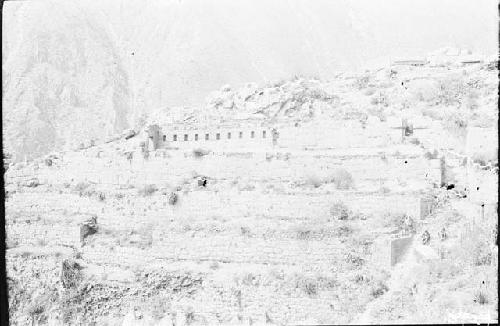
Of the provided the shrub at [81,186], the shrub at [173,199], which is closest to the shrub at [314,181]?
the shrub at [173,199]

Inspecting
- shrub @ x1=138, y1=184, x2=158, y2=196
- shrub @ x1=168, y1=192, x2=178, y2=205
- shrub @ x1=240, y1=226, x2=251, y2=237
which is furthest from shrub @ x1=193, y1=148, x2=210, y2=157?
shrub @ x1=240, y1=226, x2=251, y2=237

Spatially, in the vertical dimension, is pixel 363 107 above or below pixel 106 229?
above

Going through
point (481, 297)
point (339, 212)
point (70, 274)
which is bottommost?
point (70, 274)

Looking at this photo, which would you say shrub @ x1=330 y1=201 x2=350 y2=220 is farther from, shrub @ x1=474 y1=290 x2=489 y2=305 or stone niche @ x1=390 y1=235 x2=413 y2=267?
shrub @ x1=474 y1=290 x2=489 y2=305

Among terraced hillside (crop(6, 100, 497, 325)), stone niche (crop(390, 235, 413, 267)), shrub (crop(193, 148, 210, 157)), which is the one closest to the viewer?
terraced hillside (crop(6, 100, 497, 325))

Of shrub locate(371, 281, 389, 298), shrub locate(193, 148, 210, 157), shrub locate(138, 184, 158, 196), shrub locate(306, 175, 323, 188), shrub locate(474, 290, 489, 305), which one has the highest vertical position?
shrub locate(193, 148, 210, 157)

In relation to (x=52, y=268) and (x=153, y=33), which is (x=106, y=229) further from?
(x=153, y=33)

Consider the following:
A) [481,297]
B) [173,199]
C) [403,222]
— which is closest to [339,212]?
[403,222]

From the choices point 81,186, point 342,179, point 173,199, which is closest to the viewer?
point 342,179

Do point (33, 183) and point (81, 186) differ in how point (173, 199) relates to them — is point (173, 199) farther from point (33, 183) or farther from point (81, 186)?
point (33, 183)

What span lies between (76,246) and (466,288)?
28.5 feet

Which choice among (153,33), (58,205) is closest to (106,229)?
(58,205)

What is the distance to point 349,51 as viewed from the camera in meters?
36.6

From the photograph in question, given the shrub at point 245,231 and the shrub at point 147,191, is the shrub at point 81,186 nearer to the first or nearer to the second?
the shrub at point 147,191
